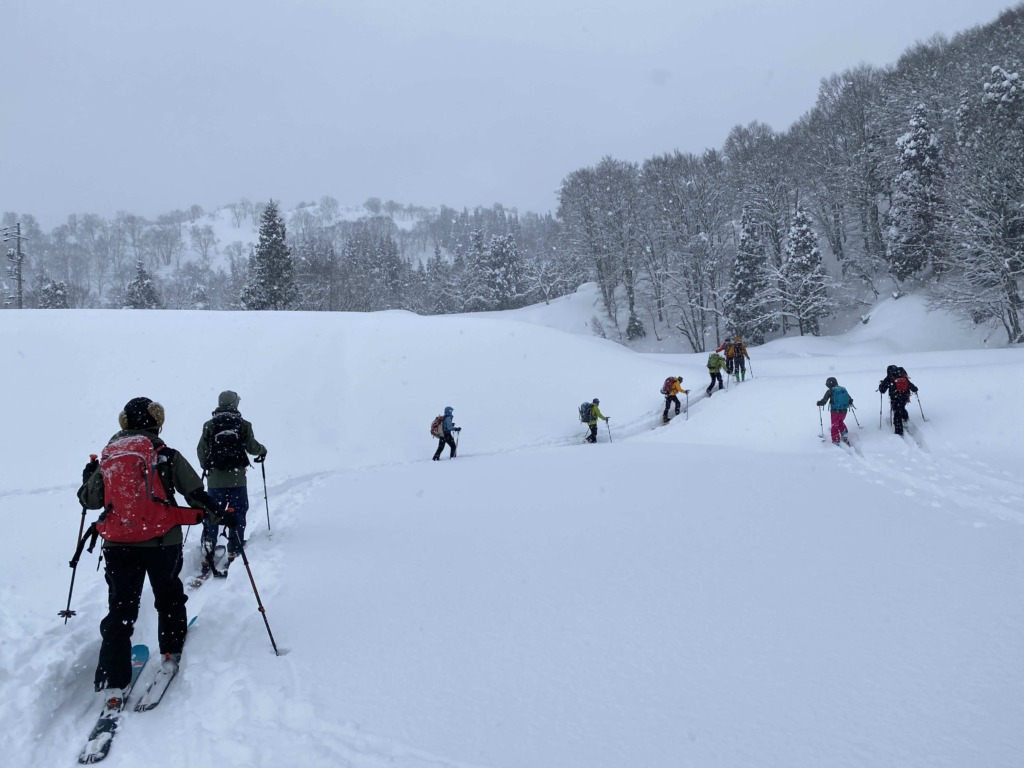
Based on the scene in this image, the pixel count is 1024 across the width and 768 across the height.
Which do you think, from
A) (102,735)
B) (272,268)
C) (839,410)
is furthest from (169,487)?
(272,268)

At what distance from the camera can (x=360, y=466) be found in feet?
47.3

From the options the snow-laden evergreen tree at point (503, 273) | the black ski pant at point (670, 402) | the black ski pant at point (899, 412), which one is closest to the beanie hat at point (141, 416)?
the black ski pant at point (899, 412)

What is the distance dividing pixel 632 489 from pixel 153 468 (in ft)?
22.7

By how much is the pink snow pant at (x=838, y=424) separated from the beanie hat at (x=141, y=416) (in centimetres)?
1288

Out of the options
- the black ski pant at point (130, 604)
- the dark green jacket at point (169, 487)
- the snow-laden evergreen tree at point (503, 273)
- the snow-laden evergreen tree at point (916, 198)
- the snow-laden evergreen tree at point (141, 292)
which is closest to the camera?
the black ski pant at point (130, 604)

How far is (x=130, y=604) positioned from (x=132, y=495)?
0.78 meters

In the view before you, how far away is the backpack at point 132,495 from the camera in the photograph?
3805 millimetres

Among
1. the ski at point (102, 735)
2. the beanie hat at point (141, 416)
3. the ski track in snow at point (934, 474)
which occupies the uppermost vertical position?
the beanie hat at point (141, 416)

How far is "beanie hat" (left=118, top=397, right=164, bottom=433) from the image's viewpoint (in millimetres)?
4070

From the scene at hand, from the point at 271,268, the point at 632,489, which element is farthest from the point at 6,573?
the point at 271,268

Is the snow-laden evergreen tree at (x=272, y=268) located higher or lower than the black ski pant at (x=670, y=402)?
higher

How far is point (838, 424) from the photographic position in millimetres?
12195

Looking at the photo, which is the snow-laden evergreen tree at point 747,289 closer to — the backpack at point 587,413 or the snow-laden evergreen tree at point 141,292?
the backpack at point 587,413

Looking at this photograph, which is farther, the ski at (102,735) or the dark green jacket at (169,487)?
the dark green jacket at (169,487)
